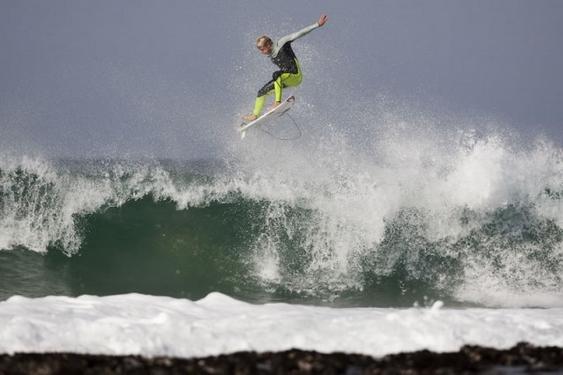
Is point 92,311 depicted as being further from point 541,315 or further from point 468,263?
point 468,263

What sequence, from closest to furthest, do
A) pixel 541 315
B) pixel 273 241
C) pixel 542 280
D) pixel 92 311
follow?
1. pixel 92 311
2. pixel 541 315
3. pixel 542 280
4. pixel 273 241

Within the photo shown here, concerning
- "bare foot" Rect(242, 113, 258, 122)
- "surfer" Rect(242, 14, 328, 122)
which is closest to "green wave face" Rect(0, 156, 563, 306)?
"bare foot" Rect(242, 113, 258, 122)

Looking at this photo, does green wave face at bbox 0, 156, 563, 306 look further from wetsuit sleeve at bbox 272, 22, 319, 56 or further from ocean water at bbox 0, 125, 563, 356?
wetsuit sleeve at bbox 272, 22, 319, 56

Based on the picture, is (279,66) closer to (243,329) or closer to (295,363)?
(243,329)

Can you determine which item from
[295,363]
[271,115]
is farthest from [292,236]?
[295,363]

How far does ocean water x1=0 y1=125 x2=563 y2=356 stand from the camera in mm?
10000

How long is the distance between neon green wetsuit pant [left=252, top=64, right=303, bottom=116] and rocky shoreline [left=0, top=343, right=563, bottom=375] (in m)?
7.53

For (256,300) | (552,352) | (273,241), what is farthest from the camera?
(273,241)

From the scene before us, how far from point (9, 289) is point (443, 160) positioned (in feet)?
30.7

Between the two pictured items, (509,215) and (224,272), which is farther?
(509,215)

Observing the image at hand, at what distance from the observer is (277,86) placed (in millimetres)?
12141

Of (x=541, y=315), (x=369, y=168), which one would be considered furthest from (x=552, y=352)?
(x=369, y=168)

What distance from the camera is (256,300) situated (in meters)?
10.0

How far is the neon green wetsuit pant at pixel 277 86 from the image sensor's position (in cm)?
1208
